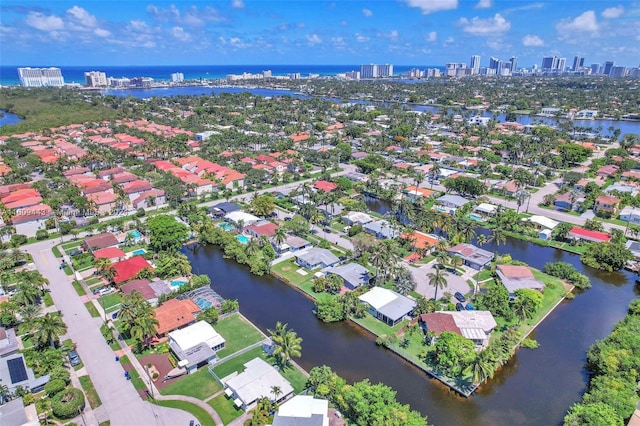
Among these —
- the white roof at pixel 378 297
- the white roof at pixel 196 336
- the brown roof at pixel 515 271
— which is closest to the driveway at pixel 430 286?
the white roof at pixel 378 297

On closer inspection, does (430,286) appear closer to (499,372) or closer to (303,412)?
(499,372)

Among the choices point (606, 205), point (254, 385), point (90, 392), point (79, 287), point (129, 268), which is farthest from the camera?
point (606, 205)

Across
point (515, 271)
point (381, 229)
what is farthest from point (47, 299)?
point (515, 271)

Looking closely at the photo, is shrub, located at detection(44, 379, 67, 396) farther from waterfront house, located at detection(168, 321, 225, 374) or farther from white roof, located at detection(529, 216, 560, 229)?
white roof, located at detection(529, 216, 560, 229)

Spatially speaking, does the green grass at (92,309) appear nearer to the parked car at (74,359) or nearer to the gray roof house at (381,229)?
the parked car at (74,359)

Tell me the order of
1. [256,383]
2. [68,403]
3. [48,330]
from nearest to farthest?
[68,403] → [256,383] → [48,330]

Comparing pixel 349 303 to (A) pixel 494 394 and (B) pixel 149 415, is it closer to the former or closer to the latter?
(A) pixel 494 394
